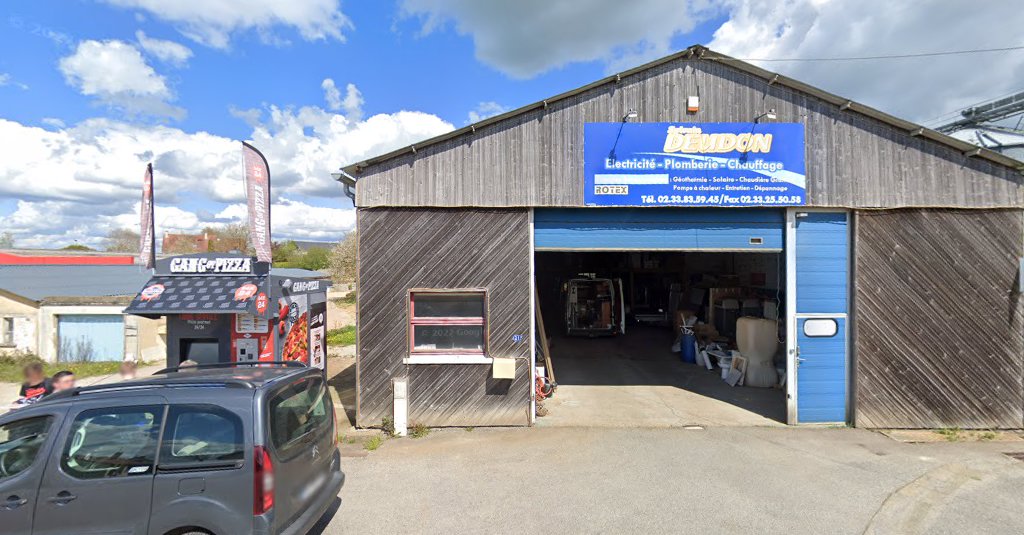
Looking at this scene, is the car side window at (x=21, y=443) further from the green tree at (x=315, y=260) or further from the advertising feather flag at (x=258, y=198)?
the green tree at (x=315, y=260)

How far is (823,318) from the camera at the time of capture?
7.69m

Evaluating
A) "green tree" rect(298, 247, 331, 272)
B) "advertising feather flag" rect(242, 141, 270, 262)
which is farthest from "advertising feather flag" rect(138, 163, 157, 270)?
"green tree" rect(298, 247, 331, 272)

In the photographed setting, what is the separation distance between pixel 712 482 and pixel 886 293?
4677mm

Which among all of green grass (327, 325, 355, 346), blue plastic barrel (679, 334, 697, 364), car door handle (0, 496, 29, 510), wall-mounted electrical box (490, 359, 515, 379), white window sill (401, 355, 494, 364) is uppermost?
white window sill (401, 355, 494, 364)

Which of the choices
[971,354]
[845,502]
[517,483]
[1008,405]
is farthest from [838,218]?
[517,483]

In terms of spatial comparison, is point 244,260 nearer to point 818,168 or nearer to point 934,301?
point 818,168

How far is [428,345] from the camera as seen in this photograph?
772 cm

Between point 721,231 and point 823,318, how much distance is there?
2203 millimetres

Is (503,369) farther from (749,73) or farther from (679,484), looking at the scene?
(749,73)

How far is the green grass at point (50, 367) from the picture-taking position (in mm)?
13357

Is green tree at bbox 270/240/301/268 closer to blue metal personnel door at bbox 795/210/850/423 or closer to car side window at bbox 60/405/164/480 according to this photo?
car side window at bbox 60/405/164/480

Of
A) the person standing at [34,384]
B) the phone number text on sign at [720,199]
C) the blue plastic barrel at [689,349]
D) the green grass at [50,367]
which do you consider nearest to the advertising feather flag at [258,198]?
the person standing at [34,384]

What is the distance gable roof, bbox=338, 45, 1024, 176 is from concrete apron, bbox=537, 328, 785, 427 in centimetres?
506

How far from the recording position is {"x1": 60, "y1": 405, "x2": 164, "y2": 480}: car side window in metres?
3.57
